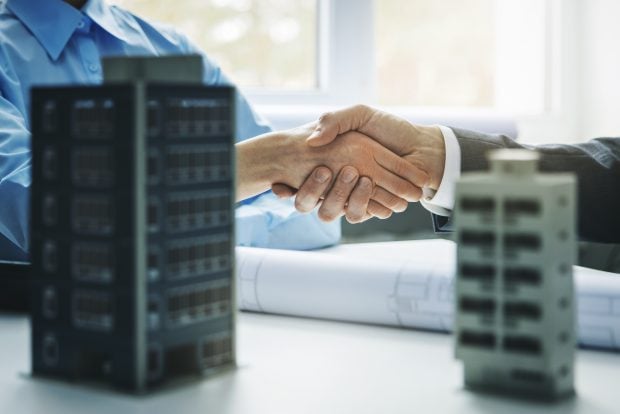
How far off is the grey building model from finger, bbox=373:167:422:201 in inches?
40.2

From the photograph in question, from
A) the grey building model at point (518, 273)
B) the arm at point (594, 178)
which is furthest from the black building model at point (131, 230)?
the arm at point (594, 178)

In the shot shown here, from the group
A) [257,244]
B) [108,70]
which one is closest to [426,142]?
[257,244]

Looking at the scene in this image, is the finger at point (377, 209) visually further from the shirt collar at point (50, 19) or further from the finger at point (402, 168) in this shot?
the shirt collar at point (50, 19)

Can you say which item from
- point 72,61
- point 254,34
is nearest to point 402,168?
point 72,61

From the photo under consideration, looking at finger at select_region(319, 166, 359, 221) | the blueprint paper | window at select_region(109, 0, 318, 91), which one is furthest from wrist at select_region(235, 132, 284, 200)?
window at select_region(109, 0, 318, 91)

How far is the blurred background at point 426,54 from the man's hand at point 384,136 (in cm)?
110

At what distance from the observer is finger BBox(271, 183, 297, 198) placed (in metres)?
1.55

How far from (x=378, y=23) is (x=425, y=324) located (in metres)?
2.29

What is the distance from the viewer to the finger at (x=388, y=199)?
1.61m

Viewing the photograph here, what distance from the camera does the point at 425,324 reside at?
0.78 m

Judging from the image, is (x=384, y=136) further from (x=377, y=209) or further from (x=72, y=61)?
(x=72, y=61)

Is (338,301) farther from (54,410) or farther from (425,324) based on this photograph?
(54,410)

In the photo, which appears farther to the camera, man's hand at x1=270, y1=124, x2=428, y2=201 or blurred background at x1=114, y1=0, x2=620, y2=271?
blurred background at x1=114, y1=0, x2=620, y2=271

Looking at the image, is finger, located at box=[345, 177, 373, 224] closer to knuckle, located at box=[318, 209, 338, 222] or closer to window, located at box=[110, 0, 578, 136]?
knuckle, located at box=[318, 209, 338, 222]
